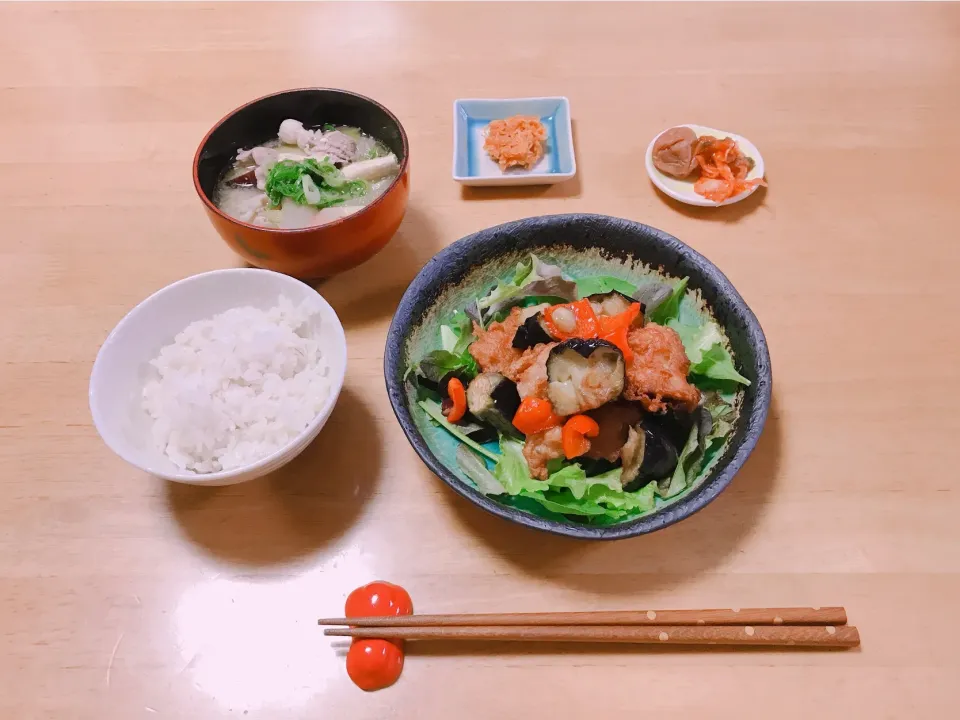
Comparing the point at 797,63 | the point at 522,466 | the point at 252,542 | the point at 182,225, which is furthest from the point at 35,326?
the point at 797,63

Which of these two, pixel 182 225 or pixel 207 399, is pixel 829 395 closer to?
pixel 207 399

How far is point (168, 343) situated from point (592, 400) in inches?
39.8

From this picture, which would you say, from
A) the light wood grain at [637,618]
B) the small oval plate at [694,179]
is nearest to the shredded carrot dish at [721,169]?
the small oval plate at [694,179]

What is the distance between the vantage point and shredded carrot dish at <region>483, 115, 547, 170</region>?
2.10 metres

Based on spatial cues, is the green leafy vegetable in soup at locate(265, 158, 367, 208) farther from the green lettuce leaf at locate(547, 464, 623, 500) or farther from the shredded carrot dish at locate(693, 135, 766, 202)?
the shredded carrot dish at locate(693, 135, 766, 202)

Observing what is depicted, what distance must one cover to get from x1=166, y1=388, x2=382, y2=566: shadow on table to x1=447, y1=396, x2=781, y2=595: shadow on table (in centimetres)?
27

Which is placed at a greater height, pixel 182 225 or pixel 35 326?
pixel 182 225

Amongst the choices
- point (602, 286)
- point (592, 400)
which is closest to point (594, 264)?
point (602, 286)

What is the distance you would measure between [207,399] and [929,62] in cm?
293

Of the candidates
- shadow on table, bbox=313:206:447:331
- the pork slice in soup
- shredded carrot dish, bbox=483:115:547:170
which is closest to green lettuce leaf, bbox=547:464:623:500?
shadow on table, bbox=313:206:447:331

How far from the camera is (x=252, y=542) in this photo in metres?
1.40

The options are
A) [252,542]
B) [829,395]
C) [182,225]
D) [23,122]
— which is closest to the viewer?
[252,542]

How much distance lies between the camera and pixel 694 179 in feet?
6.80

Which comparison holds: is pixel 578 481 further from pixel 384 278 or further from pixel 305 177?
pixel 305 177
